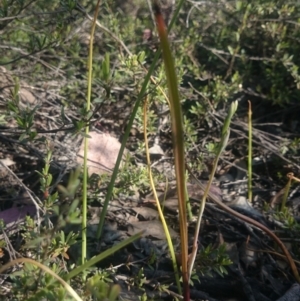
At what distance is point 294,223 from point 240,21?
1.56 m

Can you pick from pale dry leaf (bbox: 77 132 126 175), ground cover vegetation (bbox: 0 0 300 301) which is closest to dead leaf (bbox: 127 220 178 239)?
ground cover vegetation (bbox: 0 0 300 301)

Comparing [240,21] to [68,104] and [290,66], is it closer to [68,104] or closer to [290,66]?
[290,66]

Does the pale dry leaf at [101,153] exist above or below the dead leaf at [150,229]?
above

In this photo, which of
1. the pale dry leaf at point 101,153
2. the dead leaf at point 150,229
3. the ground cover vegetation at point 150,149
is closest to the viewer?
the ground cover vegetation at point 150,149

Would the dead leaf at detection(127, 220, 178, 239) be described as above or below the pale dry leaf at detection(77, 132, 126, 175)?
below

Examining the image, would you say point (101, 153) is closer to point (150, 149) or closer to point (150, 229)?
point (150, 149)

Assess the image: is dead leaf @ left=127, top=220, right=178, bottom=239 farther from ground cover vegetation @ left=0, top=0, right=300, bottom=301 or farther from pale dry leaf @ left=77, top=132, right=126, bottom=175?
pale dry leaf @ left=77, top=132, right=126, bottom=175

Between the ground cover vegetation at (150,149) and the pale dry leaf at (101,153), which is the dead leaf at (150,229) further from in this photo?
the pale dry leaf at (101,153)

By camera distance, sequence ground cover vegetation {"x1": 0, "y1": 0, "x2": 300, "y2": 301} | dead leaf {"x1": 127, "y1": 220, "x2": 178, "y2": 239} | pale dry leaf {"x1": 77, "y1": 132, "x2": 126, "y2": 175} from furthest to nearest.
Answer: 1. pale dry leaf {"x1": 77, "y1": 132, "x2": 126, "y2": 175}
2. dead leaf {"x1": 127, "y1": 220, "x2": 178, "y2": 239}
3. ground cover vegetation {"x1": 0, "y1": 0, "x2": 300, "y2": 301}

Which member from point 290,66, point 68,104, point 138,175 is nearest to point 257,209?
point 138,175

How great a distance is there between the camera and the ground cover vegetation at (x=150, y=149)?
1.92m

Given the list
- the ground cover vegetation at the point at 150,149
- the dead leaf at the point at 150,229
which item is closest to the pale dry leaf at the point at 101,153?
the ground cover vegetation at the point at 150,149

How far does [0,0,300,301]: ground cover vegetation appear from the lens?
75.7 inches

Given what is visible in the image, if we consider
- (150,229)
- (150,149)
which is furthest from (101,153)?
(150,229)
